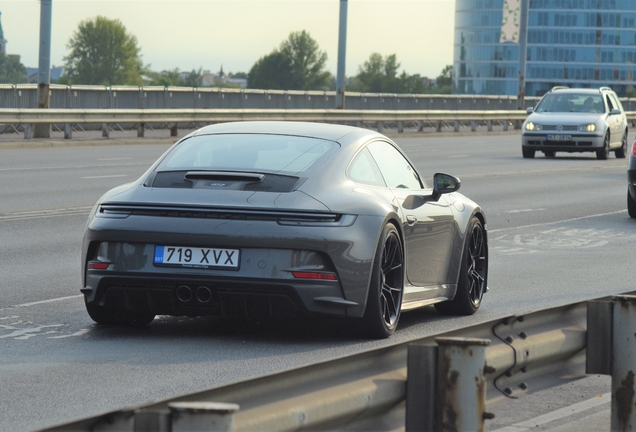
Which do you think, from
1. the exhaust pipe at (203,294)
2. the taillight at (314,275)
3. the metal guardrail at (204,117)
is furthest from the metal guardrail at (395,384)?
the metal guardrail at (204,117)

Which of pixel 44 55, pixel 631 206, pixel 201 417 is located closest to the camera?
pixel 201 417

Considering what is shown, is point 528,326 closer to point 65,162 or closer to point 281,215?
point 281,215

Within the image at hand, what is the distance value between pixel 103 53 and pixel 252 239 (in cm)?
18868

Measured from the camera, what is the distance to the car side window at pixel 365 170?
820cm

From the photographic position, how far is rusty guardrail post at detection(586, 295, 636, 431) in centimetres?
538

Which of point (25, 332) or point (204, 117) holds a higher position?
point (204, 117)

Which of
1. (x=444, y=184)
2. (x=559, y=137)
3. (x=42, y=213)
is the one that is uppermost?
(x=559, y=137)

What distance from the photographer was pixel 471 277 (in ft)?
30.9

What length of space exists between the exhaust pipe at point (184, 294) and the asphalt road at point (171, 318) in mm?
294

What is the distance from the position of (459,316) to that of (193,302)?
257 cm

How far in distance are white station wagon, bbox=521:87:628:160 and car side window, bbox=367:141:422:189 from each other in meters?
23.5

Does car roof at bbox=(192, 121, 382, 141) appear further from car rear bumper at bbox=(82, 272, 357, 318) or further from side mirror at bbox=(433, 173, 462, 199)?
car rear bumper at bbox=(82, 272, 357, 318)

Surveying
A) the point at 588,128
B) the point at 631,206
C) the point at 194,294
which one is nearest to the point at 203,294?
the point at 194,294

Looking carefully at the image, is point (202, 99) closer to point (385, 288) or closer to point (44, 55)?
point (44, 55)
